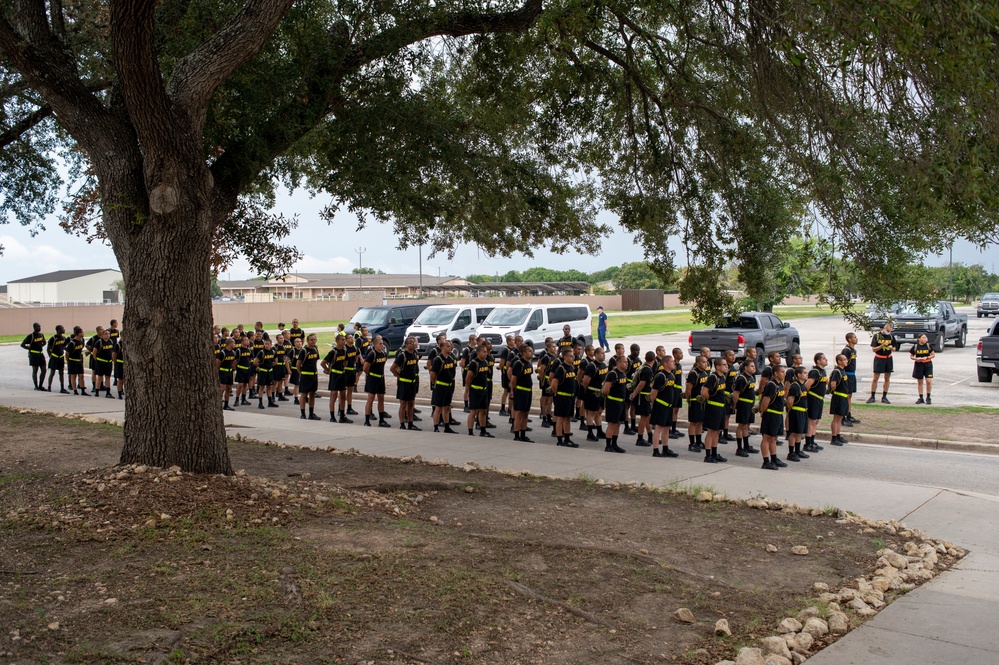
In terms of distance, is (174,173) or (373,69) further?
(373,69)

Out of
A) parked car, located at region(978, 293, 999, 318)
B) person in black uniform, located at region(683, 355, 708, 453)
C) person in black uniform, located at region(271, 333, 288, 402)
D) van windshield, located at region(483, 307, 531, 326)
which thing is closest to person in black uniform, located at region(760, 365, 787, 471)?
person in black uniform, located at region(683, 355, 708, 453)

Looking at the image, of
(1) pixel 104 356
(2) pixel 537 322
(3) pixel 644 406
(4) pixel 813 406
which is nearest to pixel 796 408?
(4) pixel 813 406

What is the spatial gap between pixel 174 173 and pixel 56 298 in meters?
105

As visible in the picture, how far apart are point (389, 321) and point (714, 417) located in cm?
2146

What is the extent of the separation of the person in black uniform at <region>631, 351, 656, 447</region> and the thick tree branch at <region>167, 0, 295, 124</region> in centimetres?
766

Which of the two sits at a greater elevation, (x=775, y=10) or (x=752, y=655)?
(x=775, y=10)

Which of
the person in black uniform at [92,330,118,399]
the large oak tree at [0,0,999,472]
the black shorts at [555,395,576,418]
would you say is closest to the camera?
the large oak tree at [0,0,999,472]

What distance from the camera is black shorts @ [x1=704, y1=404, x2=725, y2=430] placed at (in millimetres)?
12219

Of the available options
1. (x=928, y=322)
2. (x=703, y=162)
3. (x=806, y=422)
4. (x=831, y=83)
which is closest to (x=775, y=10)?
(x=831, y=83)

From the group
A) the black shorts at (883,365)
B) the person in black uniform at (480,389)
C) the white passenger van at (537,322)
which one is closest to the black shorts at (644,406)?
the person in black uniform at (480,389)

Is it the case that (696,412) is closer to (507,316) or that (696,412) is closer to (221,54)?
(221,54)

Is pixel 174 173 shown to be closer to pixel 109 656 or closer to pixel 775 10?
pixel 109 656

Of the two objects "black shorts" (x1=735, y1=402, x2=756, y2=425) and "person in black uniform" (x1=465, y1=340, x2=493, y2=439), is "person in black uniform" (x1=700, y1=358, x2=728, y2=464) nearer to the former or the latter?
"black shorts" (x1=735, y1=402, x2=756, y2=425)

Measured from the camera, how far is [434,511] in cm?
811
